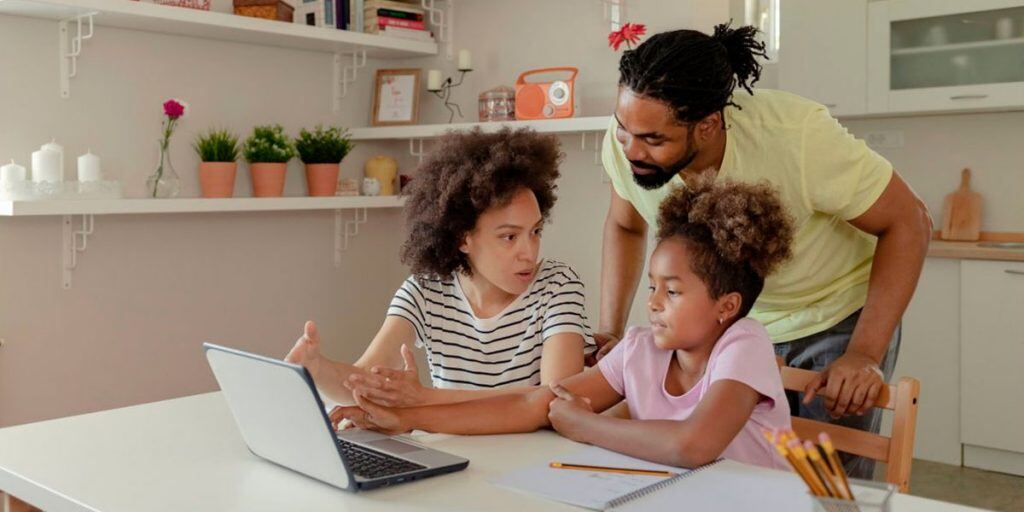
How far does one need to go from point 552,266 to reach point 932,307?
234 cm

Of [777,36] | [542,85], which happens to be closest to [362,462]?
[542,85]

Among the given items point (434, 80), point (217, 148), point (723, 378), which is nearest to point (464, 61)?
point (434, 80)

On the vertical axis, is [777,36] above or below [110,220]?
above

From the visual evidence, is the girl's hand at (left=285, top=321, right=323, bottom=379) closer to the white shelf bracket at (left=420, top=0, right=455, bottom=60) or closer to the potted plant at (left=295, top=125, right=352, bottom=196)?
the potted plant at (left=295, top=125, right=352, bottom=196)

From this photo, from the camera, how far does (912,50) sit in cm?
397

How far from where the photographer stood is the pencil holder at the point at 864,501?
92 cm

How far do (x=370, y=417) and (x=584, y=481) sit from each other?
0.40 meters

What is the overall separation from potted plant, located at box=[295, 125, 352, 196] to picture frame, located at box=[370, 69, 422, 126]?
0.35m

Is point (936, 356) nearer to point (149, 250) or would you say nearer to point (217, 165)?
point (217, 165)

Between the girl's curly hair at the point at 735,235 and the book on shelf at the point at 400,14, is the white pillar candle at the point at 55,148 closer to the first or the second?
the book on shelf at the point at 400,14

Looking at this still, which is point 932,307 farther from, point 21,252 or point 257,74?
point 21,252

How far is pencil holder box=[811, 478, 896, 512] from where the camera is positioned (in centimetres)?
92

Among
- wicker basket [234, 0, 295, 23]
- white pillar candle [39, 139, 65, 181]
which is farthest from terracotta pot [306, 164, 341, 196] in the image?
white pillar candle [39, 139, 65, 181]

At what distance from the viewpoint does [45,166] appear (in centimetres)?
319
